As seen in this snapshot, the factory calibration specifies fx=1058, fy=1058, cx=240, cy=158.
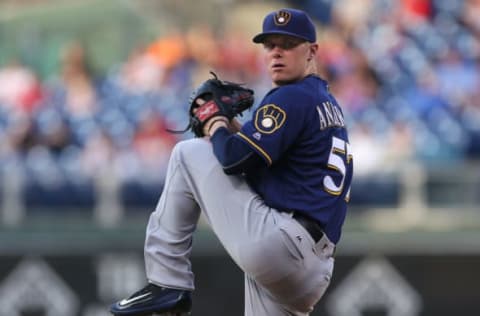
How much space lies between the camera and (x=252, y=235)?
12.7 ft

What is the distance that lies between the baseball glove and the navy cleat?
2.01 feet

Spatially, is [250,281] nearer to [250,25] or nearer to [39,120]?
[39,120]

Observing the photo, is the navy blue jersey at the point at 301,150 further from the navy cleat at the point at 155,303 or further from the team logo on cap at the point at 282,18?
the navy cleat at the point at 155,303

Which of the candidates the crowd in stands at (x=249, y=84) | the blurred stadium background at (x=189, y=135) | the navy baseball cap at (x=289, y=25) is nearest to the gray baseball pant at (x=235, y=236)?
the navy baseball cap at (x=289, y=25)

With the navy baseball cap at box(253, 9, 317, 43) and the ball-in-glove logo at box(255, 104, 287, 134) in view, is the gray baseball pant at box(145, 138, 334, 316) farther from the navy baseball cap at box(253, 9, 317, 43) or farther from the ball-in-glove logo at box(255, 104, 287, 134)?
the navy baseball cap at box(253, 9, 317, 43)

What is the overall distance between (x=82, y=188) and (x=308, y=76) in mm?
4250

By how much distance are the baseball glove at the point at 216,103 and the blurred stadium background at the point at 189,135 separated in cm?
383

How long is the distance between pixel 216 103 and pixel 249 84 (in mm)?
5694

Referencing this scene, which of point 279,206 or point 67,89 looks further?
point 67,89

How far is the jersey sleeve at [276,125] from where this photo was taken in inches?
150

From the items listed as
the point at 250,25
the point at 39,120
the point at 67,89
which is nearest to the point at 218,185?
the point at 39,120

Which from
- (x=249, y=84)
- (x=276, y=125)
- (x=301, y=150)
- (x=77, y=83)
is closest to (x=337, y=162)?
(x=301, y=150)

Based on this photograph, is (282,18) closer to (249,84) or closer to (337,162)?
(337,162)

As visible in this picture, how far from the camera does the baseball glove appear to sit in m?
3.99
